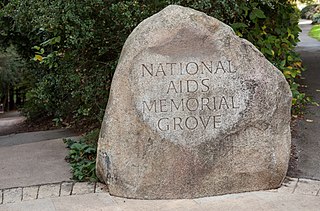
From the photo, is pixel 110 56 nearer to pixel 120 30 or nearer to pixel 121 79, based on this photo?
pixel 120 30

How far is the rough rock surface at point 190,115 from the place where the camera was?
446 centimetres

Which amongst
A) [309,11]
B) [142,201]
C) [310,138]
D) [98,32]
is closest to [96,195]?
[142,201]

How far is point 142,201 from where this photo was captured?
4.44 metres

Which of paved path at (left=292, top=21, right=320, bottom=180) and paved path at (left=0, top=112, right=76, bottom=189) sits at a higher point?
paved path at (left=292, top=21, right=320, bottom=180)

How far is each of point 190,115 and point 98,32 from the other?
2268 mm

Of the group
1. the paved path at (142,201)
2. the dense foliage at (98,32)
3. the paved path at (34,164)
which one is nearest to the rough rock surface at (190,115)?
the paved path at (142,201)

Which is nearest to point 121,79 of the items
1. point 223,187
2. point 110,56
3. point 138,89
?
point 138,89

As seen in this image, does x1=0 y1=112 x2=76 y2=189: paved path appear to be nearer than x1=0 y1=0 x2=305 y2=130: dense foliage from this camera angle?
Yes

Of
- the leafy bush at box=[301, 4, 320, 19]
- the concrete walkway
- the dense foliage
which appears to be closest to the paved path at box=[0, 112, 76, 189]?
the concrete walkway

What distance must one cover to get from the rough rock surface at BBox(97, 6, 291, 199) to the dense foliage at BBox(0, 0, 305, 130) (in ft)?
4.35

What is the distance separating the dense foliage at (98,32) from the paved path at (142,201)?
70.4 inches

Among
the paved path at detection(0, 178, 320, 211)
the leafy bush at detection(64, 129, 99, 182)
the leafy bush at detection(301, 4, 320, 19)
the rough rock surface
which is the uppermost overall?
the leafy bush at detection(301, 4, 320, 19)

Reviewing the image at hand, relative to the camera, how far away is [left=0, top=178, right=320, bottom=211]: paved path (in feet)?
13.9

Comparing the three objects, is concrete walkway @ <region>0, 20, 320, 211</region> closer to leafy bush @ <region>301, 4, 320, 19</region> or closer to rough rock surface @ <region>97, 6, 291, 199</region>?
rough rock surface @ <region>97, 6, 291, 199</region>
